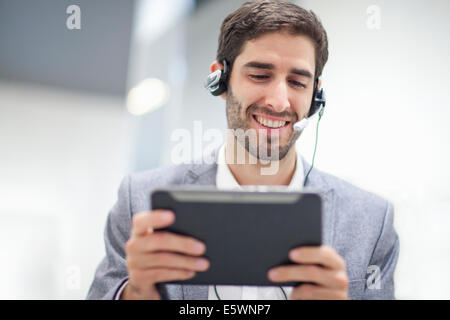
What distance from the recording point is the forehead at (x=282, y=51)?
1118 millimetres

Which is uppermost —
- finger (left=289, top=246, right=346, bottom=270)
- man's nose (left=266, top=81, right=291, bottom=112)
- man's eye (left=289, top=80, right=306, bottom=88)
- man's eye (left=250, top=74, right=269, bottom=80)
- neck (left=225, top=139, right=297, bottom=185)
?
man's eye (left=250, top=74, right=269, bottom=80)

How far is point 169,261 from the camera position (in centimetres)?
71

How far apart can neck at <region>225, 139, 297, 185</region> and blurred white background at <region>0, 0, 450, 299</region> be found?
0.21 m

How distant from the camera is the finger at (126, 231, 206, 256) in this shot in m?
0.69

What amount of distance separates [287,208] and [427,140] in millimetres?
901

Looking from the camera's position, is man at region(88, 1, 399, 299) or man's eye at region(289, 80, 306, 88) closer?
man at region(88, 1, 399, 299)

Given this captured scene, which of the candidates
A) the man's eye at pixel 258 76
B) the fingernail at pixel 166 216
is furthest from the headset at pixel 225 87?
the fingernail at pixel 166 216

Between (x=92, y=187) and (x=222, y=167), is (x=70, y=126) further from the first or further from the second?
(x=222, y=167)

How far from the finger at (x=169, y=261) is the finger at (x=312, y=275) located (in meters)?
0.14

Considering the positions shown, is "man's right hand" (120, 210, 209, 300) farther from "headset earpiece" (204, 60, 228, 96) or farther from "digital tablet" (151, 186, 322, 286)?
"headset earpiece" (204, 60, 228, 96)

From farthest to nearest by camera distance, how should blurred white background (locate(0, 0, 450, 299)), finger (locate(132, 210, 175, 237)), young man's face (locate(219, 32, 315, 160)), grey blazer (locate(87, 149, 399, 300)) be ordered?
blurred white background (locate(0, 0, 450, 299)) → young man's face (locate(219, 32, 315, 160)) → grey blazer (locate(87, 149, 399, 300)) → finger (locate(132, 210, 175, 237))

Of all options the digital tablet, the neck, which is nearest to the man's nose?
the neck

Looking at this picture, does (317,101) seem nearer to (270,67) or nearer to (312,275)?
(270,67)

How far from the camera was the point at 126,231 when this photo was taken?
3.55 feet
